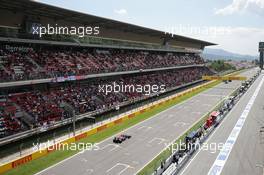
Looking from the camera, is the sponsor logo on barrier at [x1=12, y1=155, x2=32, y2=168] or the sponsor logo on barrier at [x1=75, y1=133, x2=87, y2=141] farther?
the sponsor logo on barrier at [x1=75, y1=133, x2=87, y2=141]

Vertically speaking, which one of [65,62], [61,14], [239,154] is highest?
[61,14]

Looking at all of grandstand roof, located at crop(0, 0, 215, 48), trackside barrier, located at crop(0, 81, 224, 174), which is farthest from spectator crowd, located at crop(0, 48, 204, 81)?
trackside barrier, located at crop(0, 81, 224, 174)

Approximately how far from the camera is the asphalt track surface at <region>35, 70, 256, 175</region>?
81.2ft

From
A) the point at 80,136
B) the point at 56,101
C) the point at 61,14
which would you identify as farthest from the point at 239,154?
the point at 61,14

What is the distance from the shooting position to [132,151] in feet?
95.7

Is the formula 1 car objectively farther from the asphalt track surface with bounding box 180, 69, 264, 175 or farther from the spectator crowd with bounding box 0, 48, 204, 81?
the spectator crowd with bounding box 0, 48, 204, 81

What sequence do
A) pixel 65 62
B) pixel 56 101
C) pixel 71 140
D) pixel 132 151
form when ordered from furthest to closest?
pixel 65 62, pixel 56 101, pixel 71 140, pixel 132 151

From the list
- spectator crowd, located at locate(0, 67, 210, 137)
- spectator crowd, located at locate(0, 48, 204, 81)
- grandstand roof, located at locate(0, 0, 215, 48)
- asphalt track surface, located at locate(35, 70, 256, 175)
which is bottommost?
asphalt track surface, located at locate(35, 70, 256, 175)

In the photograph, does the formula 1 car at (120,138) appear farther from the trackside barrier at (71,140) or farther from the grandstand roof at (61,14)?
the grandstand roof at (61,14)

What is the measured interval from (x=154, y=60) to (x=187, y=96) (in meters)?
12.6

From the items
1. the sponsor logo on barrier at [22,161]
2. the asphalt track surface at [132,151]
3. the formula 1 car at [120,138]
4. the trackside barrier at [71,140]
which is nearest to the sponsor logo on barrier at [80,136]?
the trackside barrier at [71,140]

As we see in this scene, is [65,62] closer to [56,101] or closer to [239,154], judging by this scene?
[56,101]

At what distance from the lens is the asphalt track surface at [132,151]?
24.8 m

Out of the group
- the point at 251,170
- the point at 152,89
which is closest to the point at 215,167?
the point at 251,170
